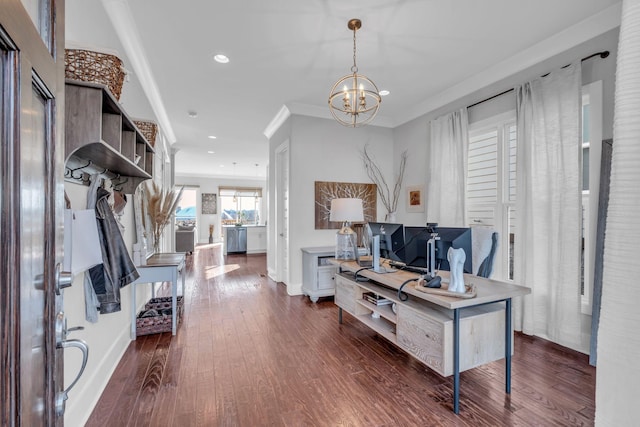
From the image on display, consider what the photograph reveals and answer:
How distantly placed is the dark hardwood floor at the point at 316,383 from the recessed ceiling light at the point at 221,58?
114 inches

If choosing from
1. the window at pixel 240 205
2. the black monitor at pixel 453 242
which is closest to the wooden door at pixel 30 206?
the black monitor at pixel 453 242

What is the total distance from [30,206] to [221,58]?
301cm

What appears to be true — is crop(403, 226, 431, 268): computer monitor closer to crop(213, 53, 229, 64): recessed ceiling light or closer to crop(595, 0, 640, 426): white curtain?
crop(595, 0, 640, 426): white curtain

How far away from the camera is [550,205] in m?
2.71

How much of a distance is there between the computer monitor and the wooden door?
84.5 inches

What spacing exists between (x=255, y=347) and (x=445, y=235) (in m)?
1.97

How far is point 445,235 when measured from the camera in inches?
84.7

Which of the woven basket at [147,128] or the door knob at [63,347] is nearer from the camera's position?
the door knob at [63,347]

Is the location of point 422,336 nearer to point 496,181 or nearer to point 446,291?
point 446,291

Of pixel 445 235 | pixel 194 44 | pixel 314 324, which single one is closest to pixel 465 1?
pixel 445 235

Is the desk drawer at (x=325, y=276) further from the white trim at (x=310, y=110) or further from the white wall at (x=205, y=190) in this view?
the white wall at (x=205, y=190)

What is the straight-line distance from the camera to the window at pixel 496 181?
10.6 feet

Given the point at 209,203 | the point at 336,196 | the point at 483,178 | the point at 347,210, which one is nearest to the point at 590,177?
the point at 483,178

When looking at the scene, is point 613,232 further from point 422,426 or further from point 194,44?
point 194,44
